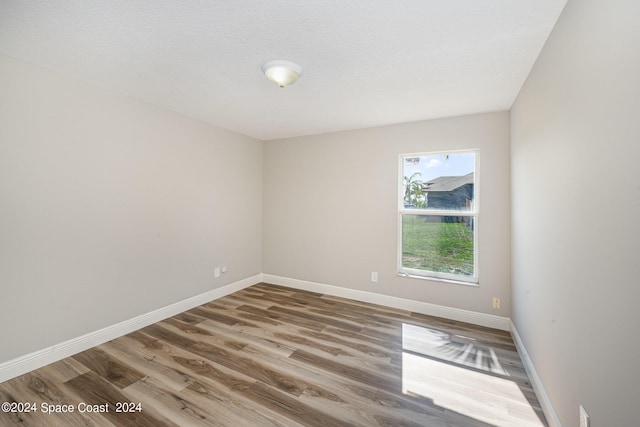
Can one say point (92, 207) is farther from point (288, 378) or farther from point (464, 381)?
point (464, 381)

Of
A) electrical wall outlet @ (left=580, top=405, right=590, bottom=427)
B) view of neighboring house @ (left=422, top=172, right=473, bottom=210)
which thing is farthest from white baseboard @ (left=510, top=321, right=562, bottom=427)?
view of neighboring house @ (left=422, top=172, right=473, bottom=210)

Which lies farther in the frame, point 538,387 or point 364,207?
point 364,207

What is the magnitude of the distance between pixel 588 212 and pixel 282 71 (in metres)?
2.08

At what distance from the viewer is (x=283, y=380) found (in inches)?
79.0

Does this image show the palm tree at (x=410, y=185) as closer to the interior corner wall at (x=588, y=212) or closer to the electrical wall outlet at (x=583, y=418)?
the interior corner wall at (x=588, y=212)

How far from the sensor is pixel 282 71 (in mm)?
2006

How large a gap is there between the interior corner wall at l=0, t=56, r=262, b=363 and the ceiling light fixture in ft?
5.65

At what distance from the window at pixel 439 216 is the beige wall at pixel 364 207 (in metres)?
0.11

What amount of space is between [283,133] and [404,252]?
101 inches

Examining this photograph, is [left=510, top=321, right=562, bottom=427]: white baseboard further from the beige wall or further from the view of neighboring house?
the view of neighboring house

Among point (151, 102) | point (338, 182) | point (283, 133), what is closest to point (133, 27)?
point (151, 102)

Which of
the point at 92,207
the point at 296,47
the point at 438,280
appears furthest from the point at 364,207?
the point at 92,207

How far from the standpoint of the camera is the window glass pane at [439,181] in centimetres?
312

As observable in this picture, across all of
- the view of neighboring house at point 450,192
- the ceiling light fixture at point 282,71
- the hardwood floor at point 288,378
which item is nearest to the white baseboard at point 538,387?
the hardwood floor at point 288,378
